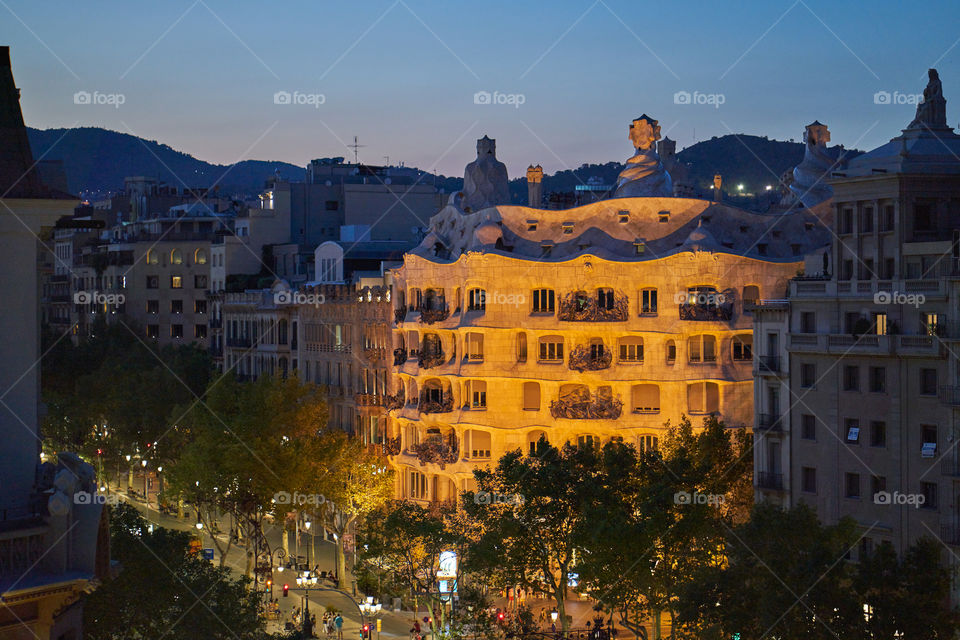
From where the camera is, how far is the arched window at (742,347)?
7506 centimetres

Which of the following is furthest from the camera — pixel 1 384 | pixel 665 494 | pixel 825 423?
pixel 825 423

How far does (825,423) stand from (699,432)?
38.6 ft

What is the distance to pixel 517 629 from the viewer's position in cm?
5691

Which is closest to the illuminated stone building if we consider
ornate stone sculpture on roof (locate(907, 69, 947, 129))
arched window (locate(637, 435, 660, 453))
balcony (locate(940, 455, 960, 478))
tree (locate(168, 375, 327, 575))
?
arched window (locate(637, 435, 660, 453))

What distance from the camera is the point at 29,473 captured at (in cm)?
2684

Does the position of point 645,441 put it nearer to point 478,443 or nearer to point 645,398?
point 645,398

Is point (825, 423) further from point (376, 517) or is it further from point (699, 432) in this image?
point (376, 517)

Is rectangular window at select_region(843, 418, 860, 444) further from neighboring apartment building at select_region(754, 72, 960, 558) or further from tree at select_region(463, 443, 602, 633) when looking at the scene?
tree at select_region(463, 443, 602, 633)

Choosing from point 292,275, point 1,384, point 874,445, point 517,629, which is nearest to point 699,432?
point 874,445

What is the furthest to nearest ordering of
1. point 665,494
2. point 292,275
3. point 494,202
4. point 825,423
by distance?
point 292,275, point 494,202, point 825,423, point 665,494

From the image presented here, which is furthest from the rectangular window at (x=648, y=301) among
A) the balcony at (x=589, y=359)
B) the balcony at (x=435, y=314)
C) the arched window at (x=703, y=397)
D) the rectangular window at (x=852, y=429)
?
the rectangular window at (x=852, y=429)

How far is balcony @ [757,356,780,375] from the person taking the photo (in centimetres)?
6488

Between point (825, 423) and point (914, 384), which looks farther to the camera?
point (825, 423)

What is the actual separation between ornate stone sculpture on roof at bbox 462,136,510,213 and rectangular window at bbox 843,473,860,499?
36.2 metres
